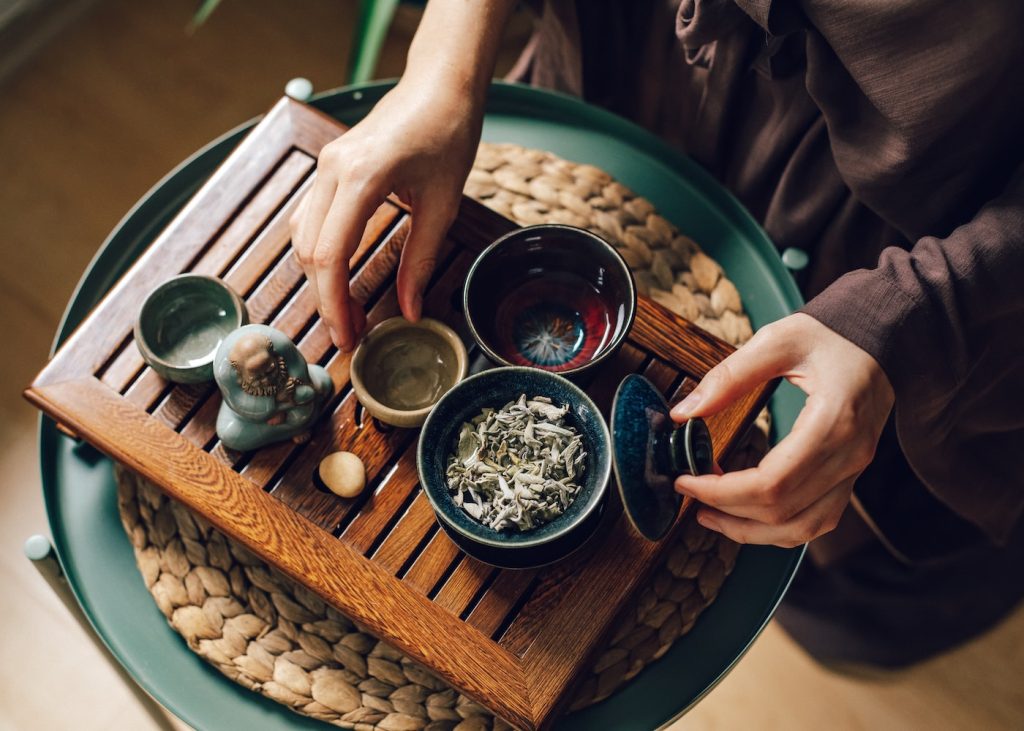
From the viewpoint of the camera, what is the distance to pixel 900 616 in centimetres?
139

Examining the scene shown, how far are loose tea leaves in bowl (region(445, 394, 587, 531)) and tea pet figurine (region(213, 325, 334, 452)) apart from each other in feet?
0.48

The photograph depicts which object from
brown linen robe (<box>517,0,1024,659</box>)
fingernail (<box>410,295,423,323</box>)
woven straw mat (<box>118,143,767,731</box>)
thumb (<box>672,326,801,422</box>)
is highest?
brown linen robe (<box>517,0,1024,659</box>)

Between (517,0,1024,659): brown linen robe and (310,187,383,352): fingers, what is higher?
(517,0,1024,659): brown linen robe

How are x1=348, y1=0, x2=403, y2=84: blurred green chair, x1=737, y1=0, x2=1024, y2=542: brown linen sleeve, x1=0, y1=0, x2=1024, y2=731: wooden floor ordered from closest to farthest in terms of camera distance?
1. x1=737, y1=0, x2=1024, y2=542: brown linen sleeve
2. x1=348, y1=0, x2=403, y2=84: blurred green chair
3. x1=0, y1=0, x2=1024, y2=731: wooden floor

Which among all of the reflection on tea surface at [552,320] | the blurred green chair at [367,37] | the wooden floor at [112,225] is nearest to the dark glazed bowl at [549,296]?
the reflection on tea surface at [552,320]

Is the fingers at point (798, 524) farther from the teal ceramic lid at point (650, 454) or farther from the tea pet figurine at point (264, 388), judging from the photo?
the tea pet figurine at point (264, 388)

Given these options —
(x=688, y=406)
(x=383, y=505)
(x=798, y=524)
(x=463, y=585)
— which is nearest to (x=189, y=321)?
(x=383, y=505)

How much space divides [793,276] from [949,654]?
0.78 m

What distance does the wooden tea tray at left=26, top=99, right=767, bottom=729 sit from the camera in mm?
775

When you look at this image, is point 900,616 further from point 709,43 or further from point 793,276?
point 709,43

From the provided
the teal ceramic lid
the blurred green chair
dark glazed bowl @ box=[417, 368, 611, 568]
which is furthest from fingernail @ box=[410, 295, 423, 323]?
the blurred green chair

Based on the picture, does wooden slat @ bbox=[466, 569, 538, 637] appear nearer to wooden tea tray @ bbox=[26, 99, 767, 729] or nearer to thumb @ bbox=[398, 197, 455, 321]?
wooden tea tray @ bbox=[26, 99, 767, 729]

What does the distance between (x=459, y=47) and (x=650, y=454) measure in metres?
0.45

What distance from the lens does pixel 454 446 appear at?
2.56 feet
